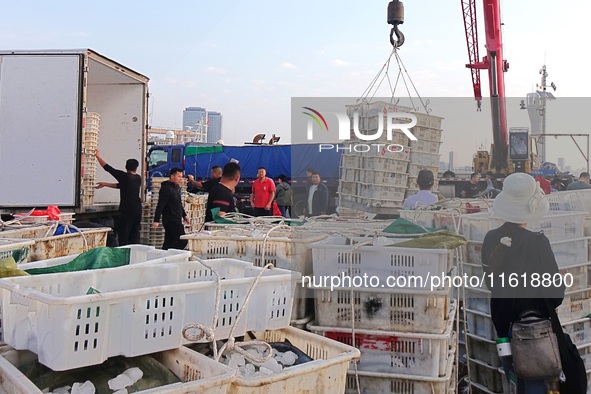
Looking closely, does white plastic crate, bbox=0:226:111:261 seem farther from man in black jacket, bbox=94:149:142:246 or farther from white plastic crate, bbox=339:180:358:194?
white plastic crate, bbox=339:180:358:194

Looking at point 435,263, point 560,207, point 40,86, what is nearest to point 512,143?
point 560,207

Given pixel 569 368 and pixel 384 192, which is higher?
pixel 384 192

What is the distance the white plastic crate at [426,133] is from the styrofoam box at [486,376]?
4211 millimetres

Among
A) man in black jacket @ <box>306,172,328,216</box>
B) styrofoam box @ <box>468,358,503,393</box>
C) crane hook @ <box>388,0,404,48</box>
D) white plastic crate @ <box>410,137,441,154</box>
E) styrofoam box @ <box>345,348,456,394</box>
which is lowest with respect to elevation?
styrofoam box @ <box>468,358,503,393</box>

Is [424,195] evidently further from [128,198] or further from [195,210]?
[195,210]

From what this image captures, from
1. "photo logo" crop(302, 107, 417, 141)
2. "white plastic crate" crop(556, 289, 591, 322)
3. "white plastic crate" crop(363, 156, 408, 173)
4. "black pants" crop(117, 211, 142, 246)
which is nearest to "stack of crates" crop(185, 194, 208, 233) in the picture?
"black pants" crop(117, 211, 142, 246)

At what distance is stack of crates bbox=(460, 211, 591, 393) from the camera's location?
12.4ft

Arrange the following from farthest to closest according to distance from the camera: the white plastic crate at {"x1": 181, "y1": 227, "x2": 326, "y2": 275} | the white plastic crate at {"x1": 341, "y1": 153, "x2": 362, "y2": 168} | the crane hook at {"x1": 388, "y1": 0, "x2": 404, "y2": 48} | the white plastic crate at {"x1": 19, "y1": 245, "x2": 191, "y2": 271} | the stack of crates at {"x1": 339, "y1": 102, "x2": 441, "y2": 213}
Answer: the white plastic crate at {"x1": 341, "y1": 153, "x2": 362, "y2": 168}, the stack of crates at {"x1": 339, "y1": 102, "x2": 441, "y2": 213}, the crane hook at {"x1": 388, "y1": 0, "x2": 404, "y2": 48}, the white plastic crate at {"x1": 181, "y1": 227, "x2": 326, "y2": 275}, the white plastic crate at {"x1": 19, "y1": 245, "x2": 191, "y2": 271}

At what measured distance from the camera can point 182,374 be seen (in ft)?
6.32

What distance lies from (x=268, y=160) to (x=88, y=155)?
10243 mm

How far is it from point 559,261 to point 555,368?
1.51 meters

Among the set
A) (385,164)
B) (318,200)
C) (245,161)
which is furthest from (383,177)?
(245,161)

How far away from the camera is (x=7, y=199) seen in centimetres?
660

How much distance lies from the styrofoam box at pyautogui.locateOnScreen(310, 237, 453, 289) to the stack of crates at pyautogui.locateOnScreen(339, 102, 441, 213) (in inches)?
185
